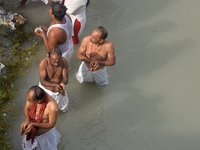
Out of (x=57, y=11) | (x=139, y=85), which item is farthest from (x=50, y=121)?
(x=139, y=85)

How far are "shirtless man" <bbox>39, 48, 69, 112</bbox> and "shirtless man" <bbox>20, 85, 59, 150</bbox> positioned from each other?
0.42 m

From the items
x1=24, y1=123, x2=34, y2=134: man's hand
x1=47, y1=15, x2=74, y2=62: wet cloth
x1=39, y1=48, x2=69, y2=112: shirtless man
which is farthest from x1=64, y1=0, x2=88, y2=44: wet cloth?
x1=24, y1=123, x2=34, y2=134: man's hand

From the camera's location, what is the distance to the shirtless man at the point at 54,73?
3.02 metres

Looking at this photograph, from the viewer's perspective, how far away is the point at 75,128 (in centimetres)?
387

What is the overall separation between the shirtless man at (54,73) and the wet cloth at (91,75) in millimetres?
654

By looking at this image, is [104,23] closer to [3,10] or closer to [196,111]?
[3,10]

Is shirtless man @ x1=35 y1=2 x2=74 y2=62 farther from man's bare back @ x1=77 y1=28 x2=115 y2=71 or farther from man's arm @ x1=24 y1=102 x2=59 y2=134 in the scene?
man's arm @ x1=24 y1=102 x2=59 y2=134

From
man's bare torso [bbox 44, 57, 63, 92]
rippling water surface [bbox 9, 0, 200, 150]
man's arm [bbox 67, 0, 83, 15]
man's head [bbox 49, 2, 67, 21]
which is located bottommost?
rippling water surface [bbox 9, 0, 200, 150]

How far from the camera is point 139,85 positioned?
4539 mm

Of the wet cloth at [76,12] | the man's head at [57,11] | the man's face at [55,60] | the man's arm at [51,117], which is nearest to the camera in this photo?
the man's arm at [51,117]

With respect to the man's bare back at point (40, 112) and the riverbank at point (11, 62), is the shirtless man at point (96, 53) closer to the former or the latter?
the man's bare back at point (40, 112)

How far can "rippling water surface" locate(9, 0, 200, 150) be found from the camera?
3.87 meters

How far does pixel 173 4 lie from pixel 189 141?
4040 millimetres

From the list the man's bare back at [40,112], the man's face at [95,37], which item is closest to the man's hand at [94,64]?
the man's face at [95,37]
